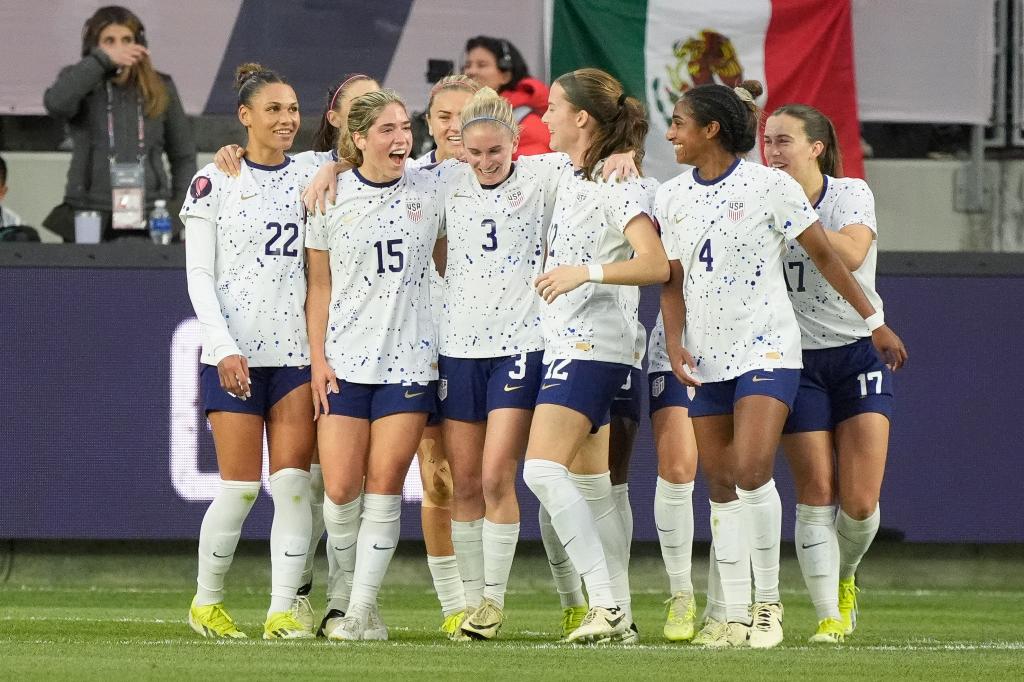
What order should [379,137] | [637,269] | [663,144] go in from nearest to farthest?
1. [637,269]
2. [379,137]
3. [663,144]

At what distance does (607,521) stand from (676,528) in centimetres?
53

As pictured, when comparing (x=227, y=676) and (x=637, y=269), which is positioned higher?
(x=637, y=269)

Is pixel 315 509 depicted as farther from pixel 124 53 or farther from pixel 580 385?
pixel 124 53

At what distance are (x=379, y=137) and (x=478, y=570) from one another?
1.69 metres

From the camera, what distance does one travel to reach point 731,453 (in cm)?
664

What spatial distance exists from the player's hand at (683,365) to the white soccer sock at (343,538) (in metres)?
1.32

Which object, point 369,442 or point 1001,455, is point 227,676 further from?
point 1001,455

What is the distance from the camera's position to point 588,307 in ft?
22.1

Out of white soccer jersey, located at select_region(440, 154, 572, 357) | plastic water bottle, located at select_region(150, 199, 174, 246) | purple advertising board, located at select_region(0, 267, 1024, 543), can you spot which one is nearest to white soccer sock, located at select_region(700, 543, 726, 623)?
white soccer jersey, located at select_region(440, 154, 572, 357)

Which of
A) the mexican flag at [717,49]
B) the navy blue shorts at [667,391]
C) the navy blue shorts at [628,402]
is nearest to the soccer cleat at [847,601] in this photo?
the navy blue shorts at [667,391]

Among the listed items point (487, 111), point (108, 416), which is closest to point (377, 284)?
point (487, 111)

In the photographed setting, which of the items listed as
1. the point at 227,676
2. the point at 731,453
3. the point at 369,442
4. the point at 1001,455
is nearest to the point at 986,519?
the point at 1001,455

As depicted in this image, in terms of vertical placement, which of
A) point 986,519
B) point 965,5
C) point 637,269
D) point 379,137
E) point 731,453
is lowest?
point 986,519

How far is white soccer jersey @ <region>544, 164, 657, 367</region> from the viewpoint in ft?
21.9
